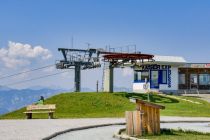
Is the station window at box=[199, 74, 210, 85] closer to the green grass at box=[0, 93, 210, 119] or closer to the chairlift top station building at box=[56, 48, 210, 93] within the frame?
the chairlift top station building at box=[56, 48, 210, 93]

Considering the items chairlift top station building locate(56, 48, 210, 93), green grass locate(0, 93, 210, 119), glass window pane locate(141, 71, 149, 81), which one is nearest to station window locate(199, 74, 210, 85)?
chairlift top station building locate(56, 48, 210, 93)

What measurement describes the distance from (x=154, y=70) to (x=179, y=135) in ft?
167

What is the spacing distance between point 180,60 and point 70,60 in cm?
2014

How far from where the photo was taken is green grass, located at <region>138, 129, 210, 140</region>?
62.6 ft

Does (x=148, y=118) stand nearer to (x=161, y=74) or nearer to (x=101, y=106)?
(x=101, y=106)

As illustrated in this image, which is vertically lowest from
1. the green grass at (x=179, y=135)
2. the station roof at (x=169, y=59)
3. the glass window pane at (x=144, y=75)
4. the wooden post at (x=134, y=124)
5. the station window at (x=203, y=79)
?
the green grass at (x=179, y=135)

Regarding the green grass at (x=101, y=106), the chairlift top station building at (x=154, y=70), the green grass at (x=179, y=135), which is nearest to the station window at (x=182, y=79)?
the chairlift top station building at (x=154, y=70)

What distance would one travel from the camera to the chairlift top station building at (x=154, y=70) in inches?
2269

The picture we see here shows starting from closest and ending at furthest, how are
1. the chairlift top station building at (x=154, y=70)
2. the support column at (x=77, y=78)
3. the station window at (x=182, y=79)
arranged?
1. the chairlift top station building at (x=154, y=70)
2. the station window at (x=182, y=79)
3. the support column at (x=77, y=78)

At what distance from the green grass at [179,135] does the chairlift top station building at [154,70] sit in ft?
103

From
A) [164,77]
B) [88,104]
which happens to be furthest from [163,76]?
[88,104]

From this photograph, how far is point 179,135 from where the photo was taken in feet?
67.0

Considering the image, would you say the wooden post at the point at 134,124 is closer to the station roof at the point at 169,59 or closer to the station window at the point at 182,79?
the station roof at the point at 169,59

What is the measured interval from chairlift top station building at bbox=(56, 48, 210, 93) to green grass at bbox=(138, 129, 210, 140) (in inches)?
1232
